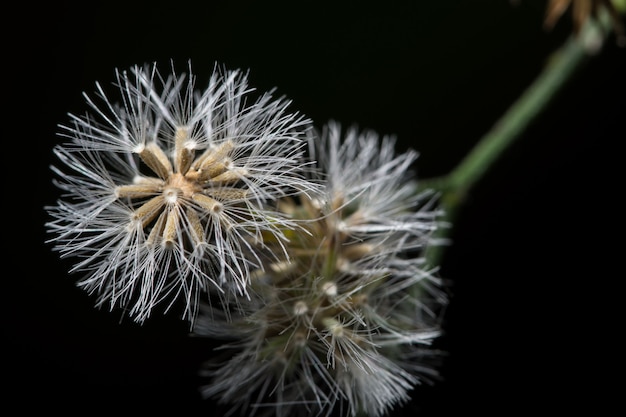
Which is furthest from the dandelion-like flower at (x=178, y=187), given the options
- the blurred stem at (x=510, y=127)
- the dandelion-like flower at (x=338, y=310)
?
the blurred stem at (x=510, y=127)

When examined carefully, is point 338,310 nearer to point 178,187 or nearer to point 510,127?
point 178,187

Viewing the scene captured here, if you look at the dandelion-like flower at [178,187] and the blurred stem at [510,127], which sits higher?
the blurred stem at [510,127]

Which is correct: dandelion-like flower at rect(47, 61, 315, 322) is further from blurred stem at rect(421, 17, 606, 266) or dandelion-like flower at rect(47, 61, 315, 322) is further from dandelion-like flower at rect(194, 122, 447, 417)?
blurred stem at rect(421, 17, 606, 266)

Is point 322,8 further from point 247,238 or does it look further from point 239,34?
point 247,238

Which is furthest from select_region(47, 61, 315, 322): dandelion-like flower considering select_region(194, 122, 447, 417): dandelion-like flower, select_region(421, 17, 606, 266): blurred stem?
select_region(421, 17, 606, 266): blurred stem

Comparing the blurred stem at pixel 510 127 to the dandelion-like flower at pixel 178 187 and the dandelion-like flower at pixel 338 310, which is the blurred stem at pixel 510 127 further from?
the dandelion-like flower at pixel 178 187

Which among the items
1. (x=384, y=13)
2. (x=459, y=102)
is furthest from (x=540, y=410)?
(x=384, y=13)
